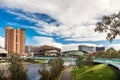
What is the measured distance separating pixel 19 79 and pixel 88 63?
53.2 m

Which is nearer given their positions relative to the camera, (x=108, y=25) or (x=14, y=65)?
(x=108, y=25)

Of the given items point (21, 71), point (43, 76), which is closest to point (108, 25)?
point (21, 71)

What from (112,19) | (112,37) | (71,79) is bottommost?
(71,79)

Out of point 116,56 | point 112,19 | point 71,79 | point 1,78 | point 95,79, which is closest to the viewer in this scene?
point 112,19

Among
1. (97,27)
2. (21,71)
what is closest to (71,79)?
(21,71)

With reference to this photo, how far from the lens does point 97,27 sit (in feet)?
133

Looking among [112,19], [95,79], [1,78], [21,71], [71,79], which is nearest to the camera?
[112,19]

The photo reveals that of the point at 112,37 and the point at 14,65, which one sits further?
the point at 14,65

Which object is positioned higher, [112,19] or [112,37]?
[112,19]

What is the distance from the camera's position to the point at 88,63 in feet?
315

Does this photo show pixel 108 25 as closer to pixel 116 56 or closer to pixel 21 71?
pixel 21 71

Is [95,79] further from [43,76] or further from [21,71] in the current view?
[21,71]

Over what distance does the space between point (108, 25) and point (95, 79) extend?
19.5 m

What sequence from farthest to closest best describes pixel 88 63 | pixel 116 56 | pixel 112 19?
pixel 116 56 → pixel 88 63 → pixel 112 19
